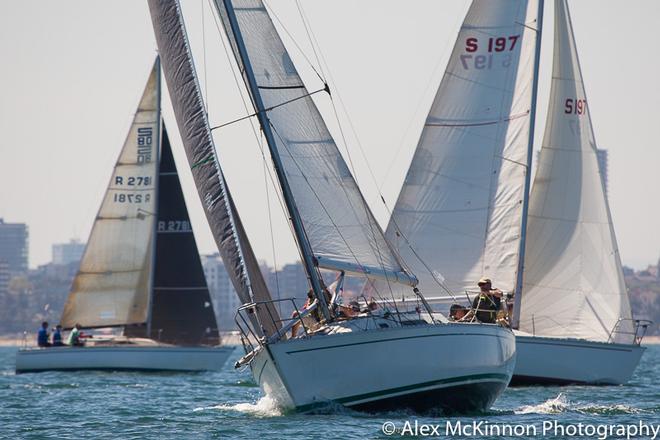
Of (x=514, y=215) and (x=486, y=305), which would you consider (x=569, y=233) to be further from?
(x=486, y=305)

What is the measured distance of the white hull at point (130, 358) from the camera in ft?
113

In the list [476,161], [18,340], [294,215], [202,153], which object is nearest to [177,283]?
[476,161]

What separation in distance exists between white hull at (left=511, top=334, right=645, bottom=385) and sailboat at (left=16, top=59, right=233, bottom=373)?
10585mm

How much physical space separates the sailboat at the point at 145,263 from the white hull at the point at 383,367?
17.3 meters

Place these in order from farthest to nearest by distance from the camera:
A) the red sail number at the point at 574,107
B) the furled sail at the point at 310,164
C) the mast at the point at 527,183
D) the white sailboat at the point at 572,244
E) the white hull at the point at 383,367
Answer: the red sail number at the point at 574,107 → the white sailboat at the point at 572,244 → the mast at the point at 527,183 → the furled sail at the point at 310,164 → the white hull at the point at 383,367

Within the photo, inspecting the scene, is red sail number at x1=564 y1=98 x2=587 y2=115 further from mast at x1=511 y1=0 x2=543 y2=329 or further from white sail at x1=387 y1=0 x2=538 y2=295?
white sail at x1=387 y1=0 x2=538 y2=295

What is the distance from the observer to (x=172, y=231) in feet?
119

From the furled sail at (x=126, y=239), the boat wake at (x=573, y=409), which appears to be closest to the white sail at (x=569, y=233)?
the boat wake at (x=573, y=409)

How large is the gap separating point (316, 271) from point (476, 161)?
9156mm

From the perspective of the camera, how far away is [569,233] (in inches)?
1113

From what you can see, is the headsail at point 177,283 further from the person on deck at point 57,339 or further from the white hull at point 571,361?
the white hull at point 571,361

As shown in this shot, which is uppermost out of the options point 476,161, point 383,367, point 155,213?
point 476,161

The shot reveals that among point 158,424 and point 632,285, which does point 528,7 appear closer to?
point 158,424

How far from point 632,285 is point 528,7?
5565 inches
